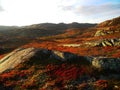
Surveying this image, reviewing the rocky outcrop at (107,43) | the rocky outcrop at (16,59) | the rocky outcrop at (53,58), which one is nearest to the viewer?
the rocky outcrop at (53,58)

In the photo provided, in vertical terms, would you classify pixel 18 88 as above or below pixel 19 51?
below

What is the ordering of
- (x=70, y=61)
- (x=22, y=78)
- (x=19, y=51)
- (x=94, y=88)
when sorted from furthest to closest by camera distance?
(x=19, y=51)
(x=70, y=61)
(x=22, y=78)
(x=94, y=88)

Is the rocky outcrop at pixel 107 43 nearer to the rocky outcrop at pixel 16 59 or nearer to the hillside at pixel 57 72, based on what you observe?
the rocky outcrop at pixel 16 59

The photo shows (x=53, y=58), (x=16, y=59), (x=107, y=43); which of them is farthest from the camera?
(x=107, y=43)

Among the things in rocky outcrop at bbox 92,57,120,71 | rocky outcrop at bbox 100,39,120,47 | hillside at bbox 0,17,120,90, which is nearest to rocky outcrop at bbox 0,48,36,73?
hillside at bbox 0,17,120,90

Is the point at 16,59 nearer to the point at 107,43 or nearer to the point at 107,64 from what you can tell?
the point at 107,64

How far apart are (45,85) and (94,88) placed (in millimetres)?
6394

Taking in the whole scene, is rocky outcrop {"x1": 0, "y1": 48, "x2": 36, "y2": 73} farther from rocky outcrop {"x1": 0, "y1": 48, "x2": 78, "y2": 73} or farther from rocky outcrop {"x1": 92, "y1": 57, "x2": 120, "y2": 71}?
rocky outcrop {"x1": 92, "y1": 57, "x2": 120, "y2": 71}

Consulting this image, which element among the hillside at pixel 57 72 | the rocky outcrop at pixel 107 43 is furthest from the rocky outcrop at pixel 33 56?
the rocky outcrop at pixel 107 43

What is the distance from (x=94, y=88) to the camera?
2917 cm

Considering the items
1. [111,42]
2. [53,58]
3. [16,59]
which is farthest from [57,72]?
[111,42]

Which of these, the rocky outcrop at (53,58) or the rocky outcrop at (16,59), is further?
the rocky outcrop at (16,59)

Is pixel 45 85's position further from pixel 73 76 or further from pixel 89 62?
pixel 89 62

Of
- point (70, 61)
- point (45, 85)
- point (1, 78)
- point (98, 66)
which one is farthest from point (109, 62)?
point (1, 78)
